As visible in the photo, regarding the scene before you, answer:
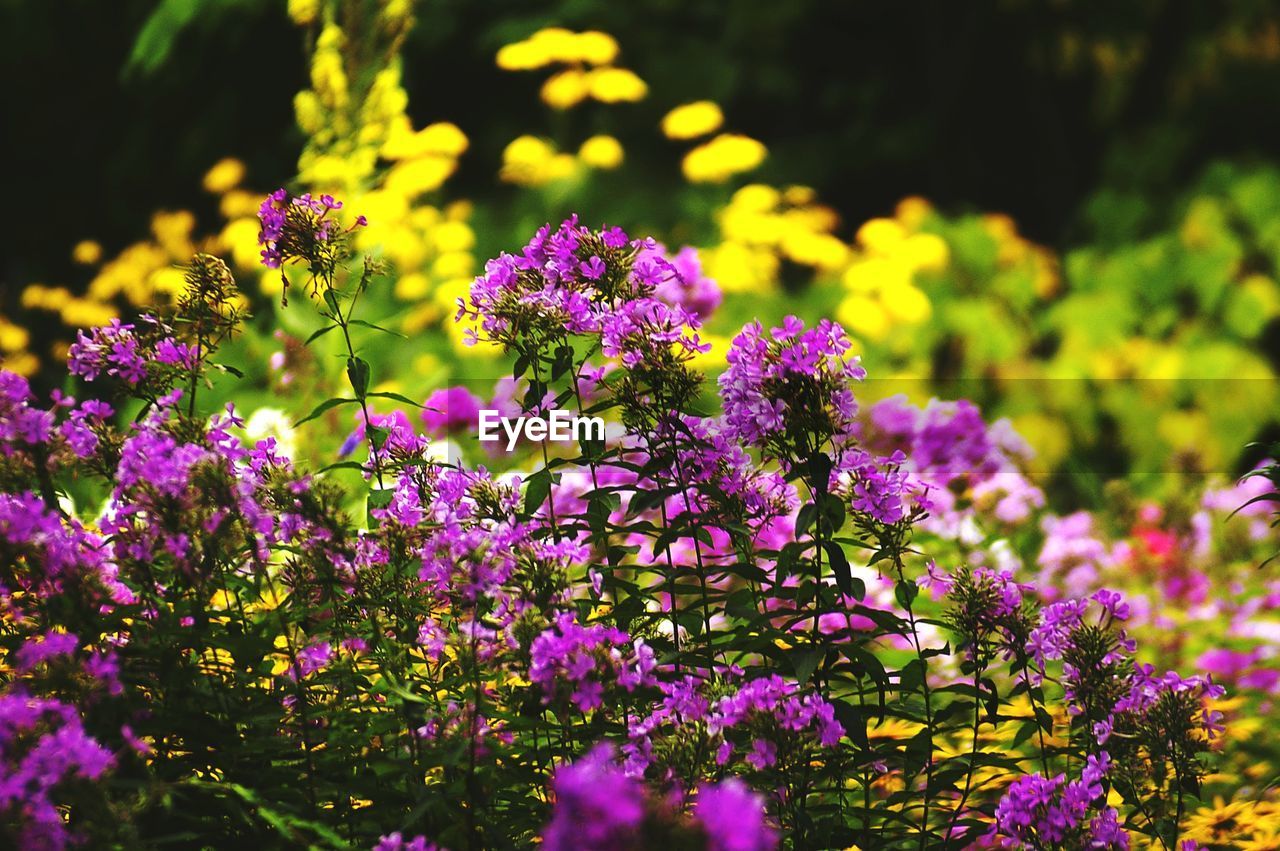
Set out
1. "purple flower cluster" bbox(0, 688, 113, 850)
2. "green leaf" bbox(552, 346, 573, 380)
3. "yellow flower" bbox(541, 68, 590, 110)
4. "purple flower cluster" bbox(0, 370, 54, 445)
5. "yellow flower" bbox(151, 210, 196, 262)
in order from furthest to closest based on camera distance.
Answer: "yellow flower" bbox(151, 210, 196, 262) → "yellow flower" bbox(541, 68, 590, 110) → "green leaf" bbox(552, 346, 573, 380) → "purple flower cluster" bbox(0, 370, 54, 445) → "purple flower cluster" bbox(0, 688, 113, 850)

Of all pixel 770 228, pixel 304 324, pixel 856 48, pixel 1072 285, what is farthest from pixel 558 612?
pixel 856 48

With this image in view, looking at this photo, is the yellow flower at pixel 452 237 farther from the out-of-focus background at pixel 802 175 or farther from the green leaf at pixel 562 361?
the green leaf at pixel 562 361

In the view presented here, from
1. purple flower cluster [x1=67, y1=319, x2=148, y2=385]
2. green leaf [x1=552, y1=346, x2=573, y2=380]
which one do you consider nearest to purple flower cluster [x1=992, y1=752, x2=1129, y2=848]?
green leaf [x1=552, y1=346, x2=573, y2=380]

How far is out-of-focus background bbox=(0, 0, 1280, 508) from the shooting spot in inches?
227

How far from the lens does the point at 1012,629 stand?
1687mm

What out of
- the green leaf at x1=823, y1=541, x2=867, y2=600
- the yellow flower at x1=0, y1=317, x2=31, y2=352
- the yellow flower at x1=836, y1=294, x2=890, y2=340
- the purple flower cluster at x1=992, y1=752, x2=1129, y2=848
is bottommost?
the purple flower cluster at x1=992, y1=752, x2=1129, y2=848

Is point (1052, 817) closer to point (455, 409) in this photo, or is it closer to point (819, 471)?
point (819, 471)

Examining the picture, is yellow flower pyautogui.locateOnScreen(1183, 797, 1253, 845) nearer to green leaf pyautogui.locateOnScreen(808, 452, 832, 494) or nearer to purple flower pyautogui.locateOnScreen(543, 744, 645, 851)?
green leaf pyautogui.locateOnScreen(808, 452, 832, 494)

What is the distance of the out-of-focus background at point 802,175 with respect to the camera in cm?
576

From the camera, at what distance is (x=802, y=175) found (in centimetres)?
770

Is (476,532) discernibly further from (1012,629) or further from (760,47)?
(760,47)

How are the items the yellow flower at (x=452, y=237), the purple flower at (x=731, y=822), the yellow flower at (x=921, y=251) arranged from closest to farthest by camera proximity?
the purple flower at (x=731, y=822) → the yellow flower at (x=452, y=237) → the yellow flower at (x=921, y=251)

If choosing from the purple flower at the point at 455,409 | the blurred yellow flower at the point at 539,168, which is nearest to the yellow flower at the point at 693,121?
the blurred yellow flower at the point at 539,168

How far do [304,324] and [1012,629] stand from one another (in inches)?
109
